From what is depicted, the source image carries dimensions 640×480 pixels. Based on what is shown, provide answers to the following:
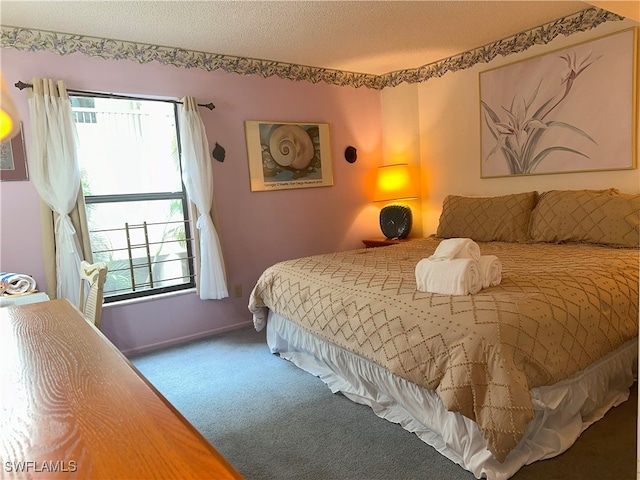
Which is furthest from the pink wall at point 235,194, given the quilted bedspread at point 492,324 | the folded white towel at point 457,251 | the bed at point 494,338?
the folded white towel at point 457,251

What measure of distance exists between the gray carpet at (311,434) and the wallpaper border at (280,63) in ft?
7.72

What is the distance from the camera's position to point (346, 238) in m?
4.41

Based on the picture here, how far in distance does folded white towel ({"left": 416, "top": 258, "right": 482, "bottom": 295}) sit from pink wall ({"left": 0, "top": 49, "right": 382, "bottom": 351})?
2185 mm

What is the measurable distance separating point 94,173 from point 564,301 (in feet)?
10.5

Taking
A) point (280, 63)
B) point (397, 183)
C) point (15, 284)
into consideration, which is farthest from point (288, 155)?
point (15, 284)

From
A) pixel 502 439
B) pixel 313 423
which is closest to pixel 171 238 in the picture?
pixel 313 423

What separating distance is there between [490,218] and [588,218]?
688mm

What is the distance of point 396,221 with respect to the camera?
423 centimetres

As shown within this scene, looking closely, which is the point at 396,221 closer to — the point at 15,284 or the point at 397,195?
the point at 397,195

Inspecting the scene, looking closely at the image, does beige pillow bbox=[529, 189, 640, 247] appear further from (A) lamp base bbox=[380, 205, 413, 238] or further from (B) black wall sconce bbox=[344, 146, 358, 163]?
(B) black wall sconce bbox=[344, 146, 358, 163]

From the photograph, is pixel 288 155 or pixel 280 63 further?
pixel 288 155

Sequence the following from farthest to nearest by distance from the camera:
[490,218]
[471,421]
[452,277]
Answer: [490,218] < [452,277] < [471,421]

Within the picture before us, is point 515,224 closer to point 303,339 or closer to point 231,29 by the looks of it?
point 303,339

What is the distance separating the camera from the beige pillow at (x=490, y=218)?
3.15 metres
